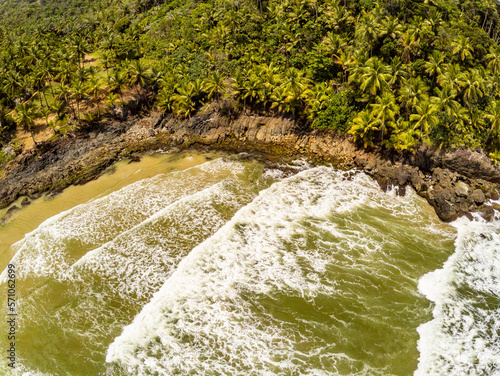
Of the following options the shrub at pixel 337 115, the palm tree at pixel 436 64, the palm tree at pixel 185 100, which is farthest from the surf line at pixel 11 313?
the palm tree at pixel 436 64

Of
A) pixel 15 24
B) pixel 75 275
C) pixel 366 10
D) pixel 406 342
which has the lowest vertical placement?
pixel 75 275

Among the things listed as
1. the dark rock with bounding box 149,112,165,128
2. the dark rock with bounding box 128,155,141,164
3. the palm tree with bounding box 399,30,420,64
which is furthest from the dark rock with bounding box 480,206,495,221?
the dark rock with bounding box 149,112,165,128

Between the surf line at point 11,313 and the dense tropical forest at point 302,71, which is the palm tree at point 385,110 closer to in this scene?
the dense tropical forest at point 302,71

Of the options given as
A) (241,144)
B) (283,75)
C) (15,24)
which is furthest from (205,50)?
(15,24)

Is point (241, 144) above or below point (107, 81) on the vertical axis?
below

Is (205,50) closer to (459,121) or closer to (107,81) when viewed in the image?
(107,81)

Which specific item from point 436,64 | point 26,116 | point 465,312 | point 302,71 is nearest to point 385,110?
point 436,64

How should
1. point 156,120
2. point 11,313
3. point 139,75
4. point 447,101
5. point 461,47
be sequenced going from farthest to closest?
point 139,75 < point 156,120 < point 461,47 < point 447,101 < point 11,313

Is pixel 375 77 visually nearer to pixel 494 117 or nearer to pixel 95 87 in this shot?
pixel 494 117
